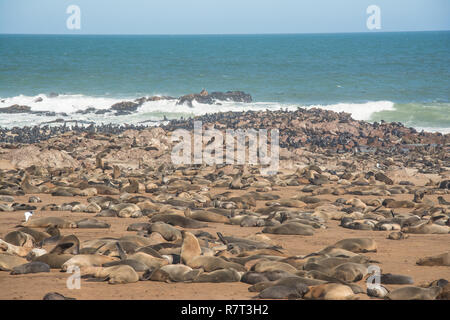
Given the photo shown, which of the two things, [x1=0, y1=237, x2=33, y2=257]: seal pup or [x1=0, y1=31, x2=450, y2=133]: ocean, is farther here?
[x1=0, y1=31, x2=450, y2=133]: ocean

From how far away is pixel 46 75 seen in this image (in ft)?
199

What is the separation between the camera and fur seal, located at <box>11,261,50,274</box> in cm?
673

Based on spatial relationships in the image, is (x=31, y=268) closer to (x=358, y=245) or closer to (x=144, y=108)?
(x=358, y=245)

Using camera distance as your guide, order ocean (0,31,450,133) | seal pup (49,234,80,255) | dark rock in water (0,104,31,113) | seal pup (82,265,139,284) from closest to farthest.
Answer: seal pup (82,265,139,284) → seal pup (49,234,80,255) → dark rock in water (0,104,31,113) → ocean (0,31,450,133)

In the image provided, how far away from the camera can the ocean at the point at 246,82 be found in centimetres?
3553

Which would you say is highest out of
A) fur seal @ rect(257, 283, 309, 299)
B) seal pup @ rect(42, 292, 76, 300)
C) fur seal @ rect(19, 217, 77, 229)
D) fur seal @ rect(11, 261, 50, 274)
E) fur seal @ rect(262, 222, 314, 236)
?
→ seal pup @ rect(42, 292, 76, 300)

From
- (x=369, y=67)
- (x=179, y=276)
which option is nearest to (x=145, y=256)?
(x=179, y=276)

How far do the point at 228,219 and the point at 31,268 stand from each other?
438 centimetres

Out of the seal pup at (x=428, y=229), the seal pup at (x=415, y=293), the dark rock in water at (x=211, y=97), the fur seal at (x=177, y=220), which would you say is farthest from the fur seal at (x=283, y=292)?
the dark rock in water at (x=211, y=97)

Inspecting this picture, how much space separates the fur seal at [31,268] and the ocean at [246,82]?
77.9ft

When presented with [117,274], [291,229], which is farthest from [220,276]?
[291,229]

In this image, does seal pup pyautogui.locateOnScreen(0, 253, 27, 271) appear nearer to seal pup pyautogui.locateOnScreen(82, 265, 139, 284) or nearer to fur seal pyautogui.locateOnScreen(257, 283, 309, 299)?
seal pup pyautogui.locateOnScreen(82, 265, 139, 284)

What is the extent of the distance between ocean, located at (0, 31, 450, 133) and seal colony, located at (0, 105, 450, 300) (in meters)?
10.6

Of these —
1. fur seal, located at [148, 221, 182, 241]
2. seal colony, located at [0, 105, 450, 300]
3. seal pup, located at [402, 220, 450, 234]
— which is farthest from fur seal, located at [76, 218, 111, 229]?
seal pup, located at [402, 220, 450, 234]
